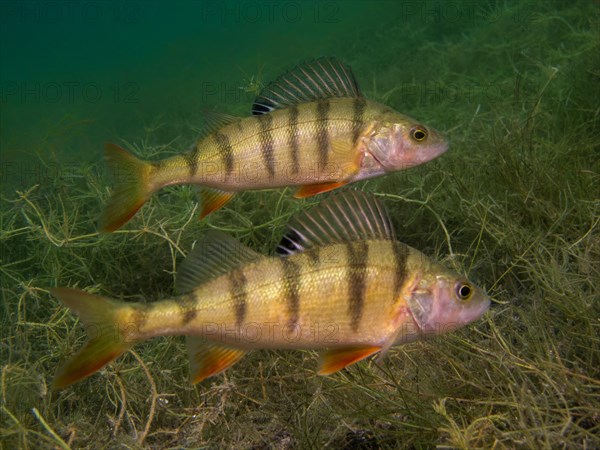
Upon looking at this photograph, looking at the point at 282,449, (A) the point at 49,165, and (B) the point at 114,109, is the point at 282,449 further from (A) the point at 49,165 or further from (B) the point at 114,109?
(B) the point at 114,109

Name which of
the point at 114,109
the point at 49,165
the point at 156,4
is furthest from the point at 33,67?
the point at 49,165

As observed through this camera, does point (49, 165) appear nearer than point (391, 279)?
No

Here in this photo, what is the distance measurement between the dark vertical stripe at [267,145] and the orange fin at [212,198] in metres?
0.38

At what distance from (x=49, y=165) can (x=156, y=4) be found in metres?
165

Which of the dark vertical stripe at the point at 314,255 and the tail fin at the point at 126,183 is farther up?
the tail fin at the point at 126,183

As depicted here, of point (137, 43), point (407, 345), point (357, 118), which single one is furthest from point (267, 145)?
point (137, 43)

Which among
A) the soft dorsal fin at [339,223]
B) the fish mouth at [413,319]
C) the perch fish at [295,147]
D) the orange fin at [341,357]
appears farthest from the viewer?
the perch fish at [295,147]

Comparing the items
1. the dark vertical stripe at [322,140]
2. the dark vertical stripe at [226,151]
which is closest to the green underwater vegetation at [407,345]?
the dark vertical stripe at [322,140]

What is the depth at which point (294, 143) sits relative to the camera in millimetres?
3986

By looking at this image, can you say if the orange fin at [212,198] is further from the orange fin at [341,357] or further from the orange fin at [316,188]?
the orange fin at [341,357]

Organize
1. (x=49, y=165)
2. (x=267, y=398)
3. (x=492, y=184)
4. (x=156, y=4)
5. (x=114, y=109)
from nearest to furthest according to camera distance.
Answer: (x=267, y=398)
(x=492, y=184)
(x=49, y=165)
(x=114, y=109)
(x=156, y=4)

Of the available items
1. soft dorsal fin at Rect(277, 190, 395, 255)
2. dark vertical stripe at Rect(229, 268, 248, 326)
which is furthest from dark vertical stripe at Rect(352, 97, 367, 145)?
dark vertical stripe at Rect(229, 268, 248, 326)

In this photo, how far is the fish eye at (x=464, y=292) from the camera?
312 centimetres

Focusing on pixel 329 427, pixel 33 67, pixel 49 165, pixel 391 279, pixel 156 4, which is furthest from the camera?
pixel 156 4
